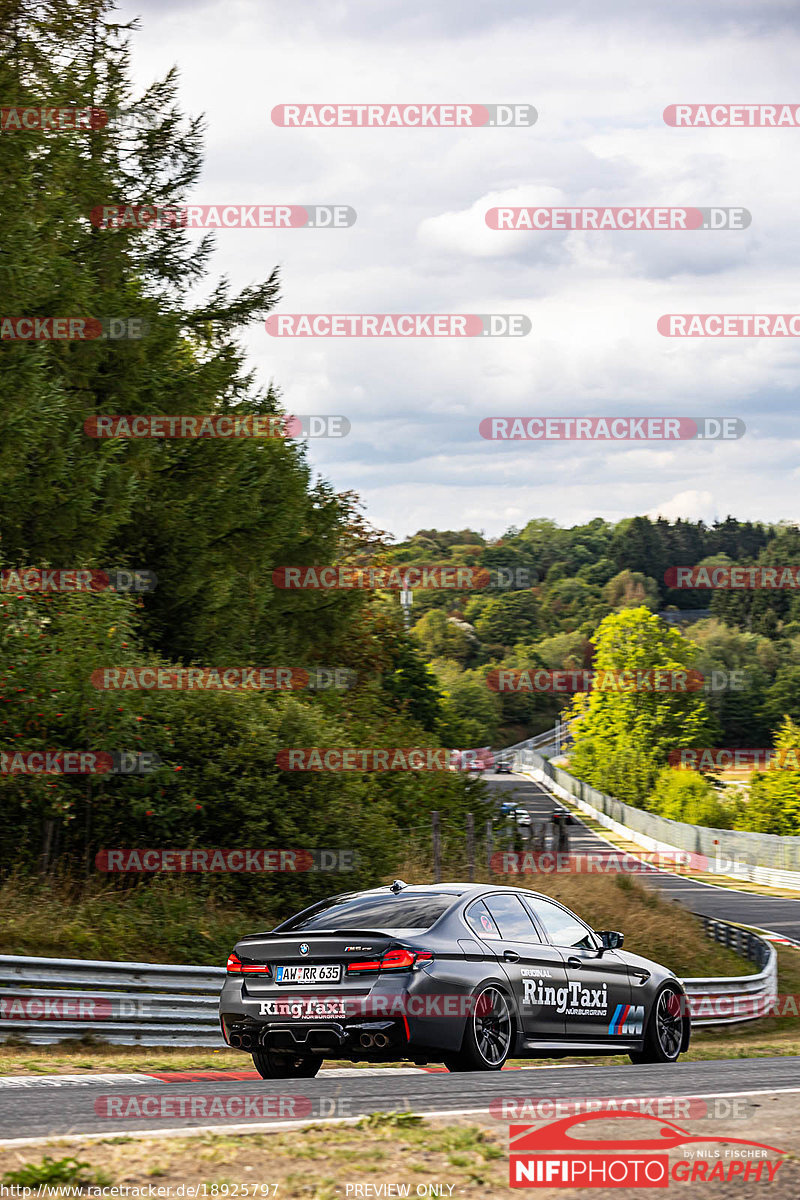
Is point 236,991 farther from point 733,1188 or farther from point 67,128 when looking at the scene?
point 67,128

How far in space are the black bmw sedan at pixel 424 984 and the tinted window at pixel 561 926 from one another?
1cm

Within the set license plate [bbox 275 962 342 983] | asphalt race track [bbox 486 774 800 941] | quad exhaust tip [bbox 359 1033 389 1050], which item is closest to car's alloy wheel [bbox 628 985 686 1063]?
quad exhaust tip [bbox 359 1033 389 1050]

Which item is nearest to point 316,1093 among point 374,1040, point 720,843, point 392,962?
point 374,1040

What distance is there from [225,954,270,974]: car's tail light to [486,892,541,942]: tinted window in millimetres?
1715

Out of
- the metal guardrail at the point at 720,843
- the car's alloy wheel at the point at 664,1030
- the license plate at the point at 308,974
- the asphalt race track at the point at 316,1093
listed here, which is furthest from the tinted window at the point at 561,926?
the metal guardrail at the point at 720,843

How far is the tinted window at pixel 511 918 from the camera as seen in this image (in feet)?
31.0

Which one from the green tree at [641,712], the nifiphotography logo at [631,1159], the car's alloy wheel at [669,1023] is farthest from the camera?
the green tree at [641,712]

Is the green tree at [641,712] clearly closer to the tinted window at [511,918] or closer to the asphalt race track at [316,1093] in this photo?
the tinted window at [511,918]

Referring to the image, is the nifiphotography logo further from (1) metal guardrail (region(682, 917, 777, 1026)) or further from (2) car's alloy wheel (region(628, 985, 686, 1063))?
(1) metal guardrail (region(682, 917, 777, 1026))

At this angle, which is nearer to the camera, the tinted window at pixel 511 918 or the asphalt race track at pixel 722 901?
the tinted window at pixel 511 918

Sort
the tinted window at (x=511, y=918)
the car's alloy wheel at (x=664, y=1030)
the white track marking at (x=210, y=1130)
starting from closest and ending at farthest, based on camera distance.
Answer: the white track marking at (x=210, y=1130)
the tinted window at (x=511, y=918)
the car's alloy wheel at (x=664, y=1030)

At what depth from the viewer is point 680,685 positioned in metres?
90.4

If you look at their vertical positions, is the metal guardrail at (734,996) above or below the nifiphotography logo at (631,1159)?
below

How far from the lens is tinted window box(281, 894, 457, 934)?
8.87 meters
